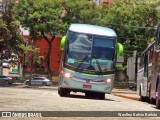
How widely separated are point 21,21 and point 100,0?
83.5ft

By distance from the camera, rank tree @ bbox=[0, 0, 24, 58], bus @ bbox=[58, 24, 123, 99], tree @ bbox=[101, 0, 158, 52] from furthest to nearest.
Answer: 1. tree @ bbox=[101, 0, 158, 52]
2. tree @ bbox=[0, 0, 24, 58]
3. bus @ bbox=[58, 24, 123, 99]

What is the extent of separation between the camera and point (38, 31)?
192ft

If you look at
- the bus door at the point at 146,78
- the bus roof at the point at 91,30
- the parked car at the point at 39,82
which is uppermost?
the bus roof at the point at 91,30

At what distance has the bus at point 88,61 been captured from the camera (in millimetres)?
21688

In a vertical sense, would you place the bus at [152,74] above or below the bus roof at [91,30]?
below

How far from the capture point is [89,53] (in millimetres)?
21734

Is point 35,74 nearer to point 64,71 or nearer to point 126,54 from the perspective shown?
point 126,54

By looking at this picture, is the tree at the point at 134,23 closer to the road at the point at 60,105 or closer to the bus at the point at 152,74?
the bus at the point at 152,74

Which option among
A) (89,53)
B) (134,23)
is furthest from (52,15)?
(89,53)

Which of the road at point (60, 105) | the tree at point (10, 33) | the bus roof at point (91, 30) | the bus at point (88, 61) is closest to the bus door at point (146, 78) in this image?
the bus at point (88, 61)

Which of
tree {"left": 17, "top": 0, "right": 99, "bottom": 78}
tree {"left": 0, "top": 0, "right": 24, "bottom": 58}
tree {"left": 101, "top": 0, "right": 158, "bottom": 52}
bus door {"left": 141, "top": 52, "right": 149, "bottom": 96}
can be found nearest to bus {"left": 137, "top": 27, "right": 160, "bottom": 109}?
bus door {"left": 141, "top": 52, "right": 149, "bottom": 96}

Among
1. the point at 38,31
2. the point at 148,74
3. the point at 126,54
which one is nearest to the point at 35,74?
the point at 38,31

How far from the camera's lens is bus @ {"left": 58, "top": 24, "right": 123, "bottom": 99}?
71.2 ft

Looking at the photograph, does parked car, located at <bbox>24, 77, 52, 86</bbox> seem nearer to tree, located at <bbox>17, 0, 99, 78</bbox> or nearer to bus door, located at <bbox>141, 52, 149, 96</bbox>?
tree, located at <bbox>17, 0, 99, 78</bbox>
